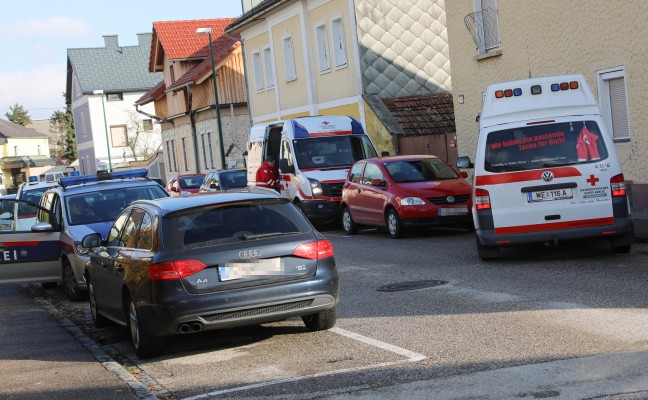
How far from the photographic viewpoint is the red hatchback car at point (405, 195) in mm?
19859

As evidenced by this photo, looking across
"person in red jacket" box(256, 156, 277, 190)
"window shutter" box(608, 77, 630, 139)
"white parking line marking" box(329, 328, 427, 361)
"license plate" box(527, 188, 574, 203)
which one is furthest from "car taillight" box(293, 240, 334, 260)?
"person in red jacket" box(256, 156, 277, 190)

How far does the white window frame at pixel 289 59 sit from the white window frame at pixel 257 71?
3.56m

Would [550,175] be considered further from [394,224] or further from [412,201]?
[394,224]

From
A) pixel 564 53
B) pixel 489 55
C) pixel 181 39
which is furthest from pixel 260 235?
pixel 181 39

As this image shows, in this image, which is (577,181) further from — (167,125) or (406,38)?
(167,125)

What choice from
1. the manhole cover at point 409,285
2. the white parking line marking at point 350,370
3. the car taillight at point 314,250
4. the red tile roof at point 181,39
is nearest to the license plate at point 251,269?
the car taillight at point 314,250

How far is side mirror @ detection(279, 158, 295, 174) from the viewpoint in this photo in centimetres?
2523

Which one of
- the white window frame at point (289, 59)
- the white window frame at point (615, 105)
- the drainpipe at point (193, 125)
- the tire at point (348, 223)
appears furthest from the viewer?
the drainpipe at point (193, 125)

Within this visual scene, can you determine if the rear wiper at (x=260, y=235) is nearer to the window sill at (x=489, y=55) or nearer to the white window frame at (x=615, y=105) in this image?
the white window frame at (x=615, y=105)

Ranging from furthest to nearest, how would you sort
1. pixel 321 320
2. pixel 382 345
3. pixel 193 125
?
pixel 193 125 < pixel 321 320 < pixel 382 345

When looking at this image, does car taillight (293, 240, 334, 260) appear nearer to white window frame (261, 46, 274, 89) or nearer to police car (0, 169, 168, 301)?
police car (0, 169, 168, 301)

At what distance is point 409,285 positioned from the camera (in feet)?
42.7

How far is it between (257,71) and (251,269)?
34.5 meters

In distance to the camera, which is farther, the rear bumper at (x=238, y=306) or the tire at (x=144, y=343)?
the tire at (x=144, y=343)
